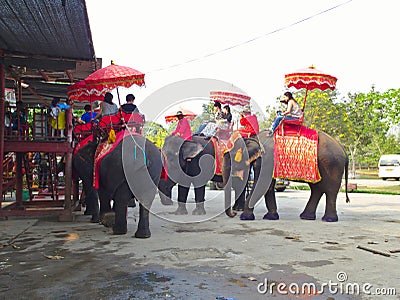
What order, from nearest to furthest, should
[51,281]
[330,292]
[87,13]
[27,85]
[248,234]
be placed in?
[330,292] → [51,281] → [87,13] → [248,234] → [27,85]

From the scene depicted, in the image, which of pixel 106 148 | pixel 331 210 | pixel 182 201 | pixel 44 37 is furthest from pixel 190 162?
pixel 44 37

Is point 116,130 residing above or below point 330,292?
above

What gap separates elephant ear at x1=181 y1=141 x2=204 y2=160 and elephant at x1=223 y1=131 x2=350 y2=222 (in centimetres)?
147

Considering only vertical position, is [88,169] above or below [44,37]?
below

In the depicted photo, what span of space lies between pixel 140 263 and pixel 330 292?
89.9 inches

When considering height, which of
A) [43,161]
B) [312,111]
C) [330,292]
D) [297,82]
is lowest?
[330,292]

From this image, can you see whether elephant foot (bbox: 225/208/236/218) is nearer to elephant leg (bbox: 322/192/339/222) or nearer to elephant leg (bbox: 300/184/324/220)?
elephant leg (bbox: 300/184/324/220)

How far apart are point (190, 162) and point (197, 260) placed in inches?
228

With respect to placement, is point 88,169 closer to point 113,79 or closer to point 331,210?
point 113,79

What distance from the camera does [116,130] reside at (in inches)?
303

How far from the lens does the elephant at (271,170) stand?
374 inches

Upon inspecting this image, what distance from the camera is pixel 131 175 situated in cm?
716

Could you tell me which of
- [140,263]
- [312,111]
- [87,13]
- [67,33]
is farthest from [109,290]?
[312,111]

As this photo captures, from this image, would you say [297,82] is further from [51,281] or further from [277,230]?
[51,281]
